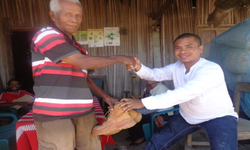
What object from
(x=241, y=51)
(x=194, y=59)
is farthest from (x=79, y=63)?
(x=241, y=51)

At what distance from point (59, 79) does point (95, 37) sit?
3863 mm

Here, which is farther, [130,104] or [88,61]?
[130,104]

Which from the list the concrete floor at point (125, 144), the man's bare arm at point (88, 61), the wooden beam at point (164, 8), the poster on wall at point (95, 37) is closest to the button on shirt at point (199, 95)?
the man's bare arm at point (88, 61)

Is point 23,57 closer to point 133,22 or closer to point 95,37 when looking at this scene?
point 95,37

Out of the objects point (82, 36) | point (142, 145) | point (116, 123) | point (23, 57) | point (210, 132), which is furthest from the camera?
point (23, 57)

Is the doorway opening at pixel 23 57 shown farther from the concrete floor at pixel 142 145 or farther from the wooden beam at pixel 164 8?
the concrete floor at pixel 142 145

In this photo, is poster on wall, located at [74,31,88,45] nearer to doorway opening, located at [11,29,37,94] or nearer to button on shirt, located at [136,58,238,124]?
doorway opening, located at [11,29,37,94]

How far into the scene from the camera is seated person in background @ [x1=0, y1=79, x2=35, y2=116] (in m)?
3.87

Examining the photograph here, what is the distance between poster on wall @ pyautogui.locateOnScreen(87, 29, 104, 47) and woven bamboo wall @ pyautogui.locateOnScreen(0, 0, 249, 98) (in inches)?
4.7

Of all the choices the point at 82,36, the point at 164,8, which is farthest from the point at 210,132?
the point at 82,36

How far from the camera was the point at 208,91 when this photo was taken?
1.90 m

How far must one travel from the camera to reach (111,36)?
4961 millimetres

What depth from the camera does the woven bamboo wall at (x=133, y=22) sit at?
15.8 feet

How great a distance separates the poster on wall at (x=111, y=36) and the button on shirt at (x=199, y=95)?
290 cm
